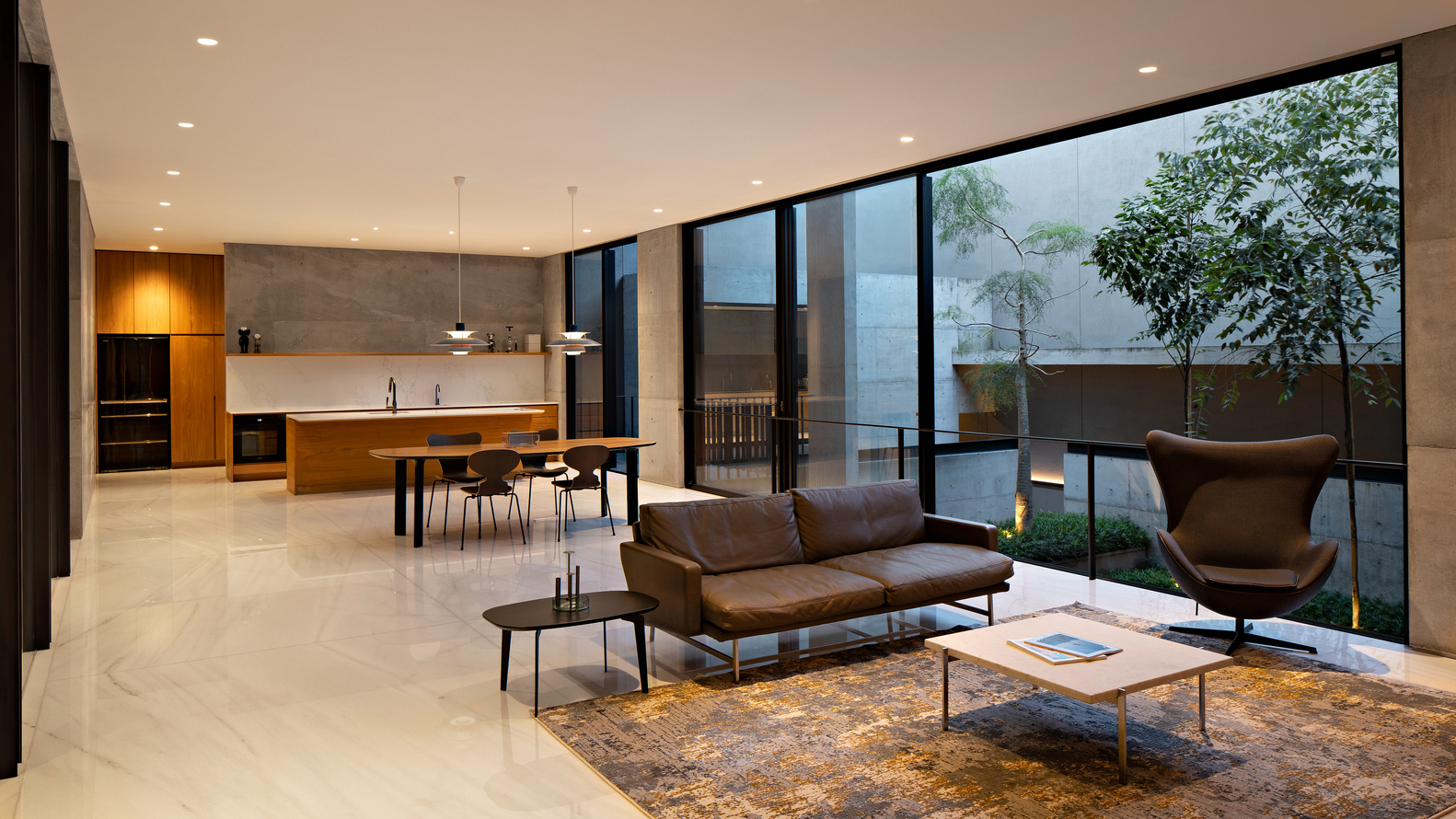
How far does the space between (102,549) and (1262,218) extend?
844 centimetres

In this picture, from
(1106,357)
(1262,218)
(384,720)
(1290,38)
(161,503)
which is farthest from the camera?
(161,503)

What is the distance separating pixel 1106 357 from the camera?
28.3ft

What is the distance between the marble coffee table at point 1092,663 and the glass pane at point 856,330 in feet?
12.9

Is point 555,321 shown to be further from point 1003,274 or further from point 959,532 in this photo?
point 959,532

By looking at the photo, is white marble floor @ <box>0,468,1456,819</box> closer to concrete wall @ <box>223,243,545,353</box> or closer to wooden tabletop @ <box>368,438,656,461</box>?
wooden tabletop @ <box>368,438,656,461</box>

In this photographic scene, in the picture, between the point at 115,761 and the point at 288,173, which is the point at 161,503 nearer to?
the point at 288,173

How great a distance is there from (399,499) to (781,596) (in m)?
4.68

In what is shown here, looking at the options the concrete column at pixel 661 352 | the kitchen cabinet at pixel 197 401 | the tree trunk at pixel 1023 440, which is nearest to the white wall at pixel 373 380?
the kitchen cabinet at pixel 197 401

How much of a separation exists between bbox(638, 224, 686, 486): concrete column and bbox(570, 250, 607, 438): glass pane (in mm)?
1587

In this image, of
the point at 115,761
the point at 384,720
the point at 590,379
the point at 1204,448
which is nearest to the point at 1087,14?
the point at 1204,448

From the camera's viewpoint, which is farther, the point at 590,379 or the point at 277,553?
the point at 590,379

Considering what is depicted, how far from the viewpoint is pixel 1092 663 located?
3281 mm

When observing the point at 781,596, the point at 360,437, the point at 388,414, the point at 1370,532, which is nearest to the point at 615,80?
the point at 781,596

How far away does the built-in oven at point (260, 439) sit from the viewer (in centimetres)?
1120
